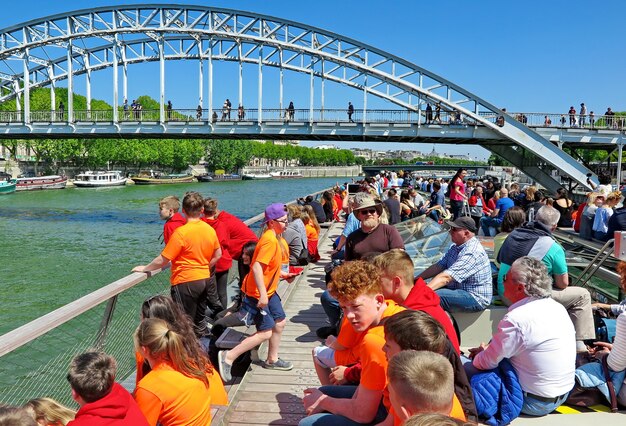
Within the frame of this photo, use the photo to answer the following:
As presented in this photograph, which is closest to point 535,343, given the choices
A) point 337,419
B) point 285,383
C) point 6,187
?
point 337,419

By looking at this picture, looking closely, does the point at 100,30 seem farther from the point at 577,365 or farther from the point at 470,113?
the point at 577,365

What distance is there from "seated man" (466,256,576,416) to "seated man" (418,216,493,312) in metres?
1.56

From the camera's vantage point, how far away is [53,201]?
49906 millimetres

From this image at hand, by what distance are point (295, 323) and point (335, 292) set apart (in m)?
3.35

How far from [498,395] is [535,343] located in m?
0.40

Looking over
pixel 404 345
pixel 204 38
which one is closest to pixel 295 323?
pixel 404 345

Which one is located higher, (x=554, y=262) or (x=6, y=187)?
(x=554, y=262)

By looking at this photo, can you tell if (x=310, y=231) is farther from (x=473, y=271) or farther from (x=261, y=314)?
(x=261, y=314)

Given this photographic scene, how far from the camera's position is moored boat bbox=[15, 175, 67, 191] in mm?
61156

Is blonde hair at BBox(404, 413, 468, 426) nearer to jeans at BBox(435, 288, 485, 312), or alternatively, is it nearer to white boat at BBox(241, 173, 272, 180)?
jeans at BBox(435, 288, 485, 312)

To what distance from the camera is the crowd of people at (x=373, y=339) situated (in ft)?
8.89

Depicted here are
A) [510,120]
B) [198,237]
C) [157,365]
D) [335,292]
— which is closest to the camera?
[157,365]

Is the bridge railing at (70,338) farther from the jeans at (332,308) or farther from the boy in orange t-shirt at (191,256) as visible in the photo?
the jeans at (332,308)

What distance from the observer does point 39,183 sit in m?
63.8
